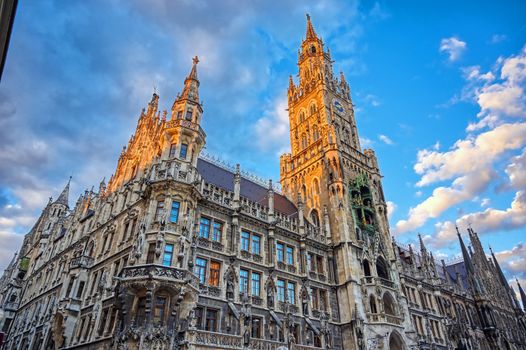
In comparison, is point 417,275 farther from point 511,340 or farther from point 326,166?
point 511,340

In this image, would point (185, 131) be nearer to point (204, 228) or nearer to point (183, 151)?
point (183, 151)

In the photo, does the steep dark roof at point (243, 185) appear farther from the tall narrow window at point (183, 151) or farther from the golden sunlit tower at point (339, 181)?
the tall narrow window at point (183, 151)

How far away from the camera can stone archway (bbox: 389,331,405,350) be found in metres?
36.2

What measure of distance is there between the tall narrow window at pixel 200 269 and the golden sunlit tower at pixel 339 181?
52.3 ft

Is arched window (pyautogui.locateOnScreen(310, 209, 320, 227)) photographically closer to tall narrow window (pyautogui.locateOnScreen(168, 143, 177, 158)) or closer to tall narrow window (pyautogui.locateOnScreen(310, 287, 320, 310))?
tall narrow window (pyautogui.locateOnScreen(310, 287, 320, 310))

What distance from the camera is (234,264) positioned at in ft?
99.0

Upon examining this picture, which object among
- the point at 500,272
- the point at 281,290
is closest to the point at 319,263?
the point at 281,290

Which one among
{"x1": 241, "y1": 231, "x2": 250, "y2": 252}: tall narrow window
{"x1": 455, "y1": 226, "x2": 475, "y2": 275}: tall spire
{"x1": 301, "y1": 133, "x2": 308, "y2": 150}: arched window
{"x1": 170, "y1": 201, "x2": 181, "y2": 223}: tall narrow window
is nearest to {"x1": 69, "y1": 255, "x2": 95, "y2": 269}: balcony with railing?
{"x1": 170, "y1": 201, "x2": 181, "y2": 223}: tall narrow window

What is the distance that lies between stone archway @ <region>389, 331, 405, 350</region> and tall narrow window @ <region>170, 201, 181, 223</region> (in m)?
25.7

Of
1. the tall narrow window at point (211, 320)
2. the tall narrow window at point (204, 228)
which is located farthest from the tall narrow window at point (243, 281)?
the tall narrow window at point (204, 228)

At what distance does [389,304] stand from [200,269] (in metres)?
24.1

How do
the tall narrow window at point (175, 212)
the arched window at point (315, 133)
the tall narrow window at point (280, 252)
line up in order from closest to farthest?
the tall narrow window at point (175, 212) → the tall narrow window at point (280, 252) → the arched window at point (315, 133)

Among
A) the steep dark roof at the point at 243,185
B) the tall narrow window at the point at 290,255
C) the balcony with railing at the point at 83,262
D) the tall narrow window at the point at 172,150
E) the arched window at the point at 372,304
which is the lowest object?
the arched window at the point at 372,304

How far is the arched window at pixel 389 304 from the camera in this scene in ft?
127
